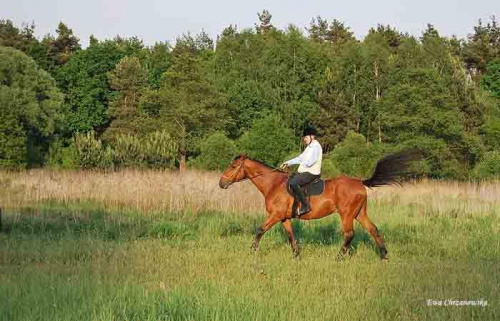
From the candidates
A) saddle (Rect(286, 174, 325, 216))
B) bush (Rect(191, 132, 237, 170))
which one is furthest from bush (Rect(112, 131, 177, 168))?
saddle (Rect(286, 174, 325, 216))

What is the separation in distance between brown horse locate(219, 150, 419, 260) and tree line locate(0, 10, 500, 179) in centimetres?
1740

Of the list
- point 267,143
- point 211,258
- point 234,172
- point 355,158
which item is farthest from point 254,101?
point 211,258

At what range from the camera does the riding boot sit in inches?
377

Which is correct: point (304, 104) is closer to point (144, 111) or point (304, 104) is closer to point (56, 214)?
point (144, 111)

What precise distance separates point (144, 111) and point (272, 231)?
3878cm

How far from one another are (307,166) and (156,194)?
22.9ft

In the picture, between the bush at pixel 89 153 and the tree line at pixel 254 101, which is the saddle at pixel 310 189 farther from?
the bush at pixel 89 153

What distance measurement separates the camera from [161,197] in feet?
51.0

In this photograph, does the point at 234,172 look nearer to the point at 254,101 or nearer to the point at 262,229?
the point at 262,229

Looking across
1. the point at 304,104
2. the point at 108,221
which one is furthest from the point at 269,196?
the point at 304,104

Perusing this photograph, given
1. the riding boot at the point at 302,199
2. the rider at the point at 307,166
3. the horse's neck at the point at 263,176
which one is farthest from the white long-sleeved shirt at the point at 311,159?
the horse's neck at the point at 263,176

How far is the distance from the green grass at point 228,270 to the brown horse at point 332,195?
470mm

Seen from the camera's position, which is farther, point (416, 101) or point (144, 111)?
point (144, 111)

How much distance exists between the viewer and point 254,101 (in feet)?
160
